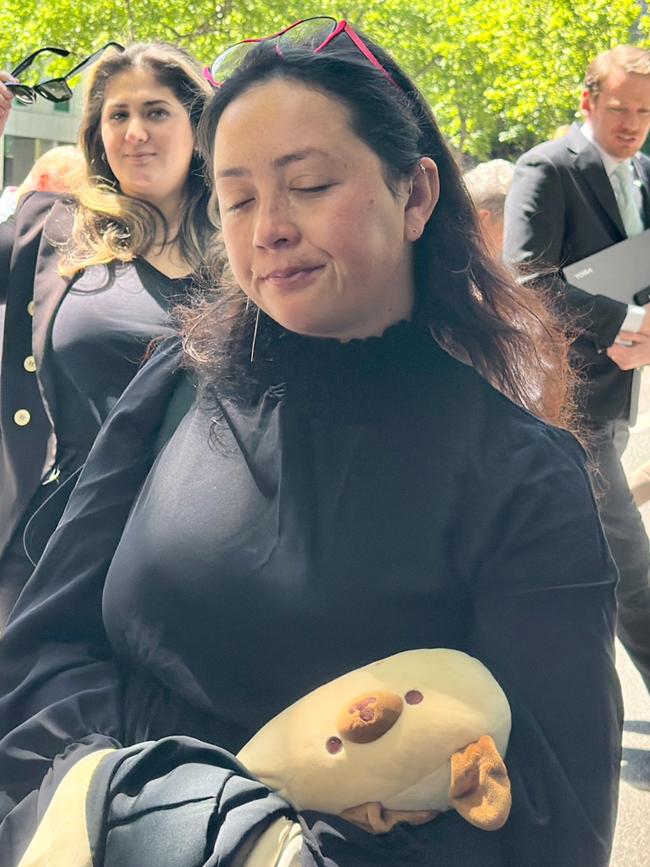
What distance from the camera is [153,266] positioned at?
347cm

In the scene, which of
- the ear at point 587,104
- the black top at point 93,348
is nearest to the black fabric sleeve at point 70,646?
the black top at point 93,348

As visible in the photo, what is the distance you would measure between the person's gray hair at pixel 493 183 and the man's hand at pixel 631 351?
726 millimetres

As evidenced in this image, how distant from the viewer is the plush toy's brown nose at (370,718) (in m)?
1.53

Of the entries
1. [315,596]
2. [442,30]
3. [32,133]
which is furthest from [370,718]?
[32,133]

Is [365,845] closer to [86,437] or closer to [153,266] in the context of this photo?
[86,437]

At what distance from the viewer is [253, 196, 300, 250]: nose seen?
1700 mm

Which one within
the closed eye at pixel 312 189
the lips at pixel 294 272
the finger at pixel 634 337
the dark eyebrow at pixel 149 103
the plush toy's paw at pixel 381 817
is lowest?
the finger at pixel 634 337

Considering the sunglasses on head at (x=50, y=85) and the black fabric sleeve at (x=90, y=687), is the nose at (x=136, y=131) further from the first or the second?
the black fabric sleeve at (x=90, y=687)

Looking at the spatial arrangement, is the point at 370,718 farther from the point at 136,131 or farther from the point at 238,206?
the point at 136,131

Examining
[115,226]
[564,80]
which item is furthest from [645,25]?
[115,226]

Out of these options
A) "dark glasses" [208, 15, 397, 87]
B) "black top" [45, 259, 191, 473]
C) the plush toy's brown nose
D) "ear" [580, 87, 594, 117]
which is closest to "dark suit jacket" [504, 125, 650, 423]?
"ear" [580, 87, 594, 117]

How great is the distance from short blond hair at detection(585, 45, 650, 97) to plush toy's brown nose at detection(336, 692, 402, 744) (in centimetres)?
381

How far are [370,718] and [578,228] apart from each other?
3341 millimetres

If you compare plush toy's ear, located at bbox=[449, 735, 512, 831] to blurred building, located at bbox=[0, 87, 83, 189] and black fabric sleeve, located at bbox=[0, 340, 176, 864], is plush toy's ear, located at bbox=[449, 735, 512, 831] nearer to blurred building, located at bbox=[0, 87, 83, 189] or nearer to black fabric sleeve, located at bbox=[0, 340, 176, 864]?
black fabric sleeve, located at bbox=[0, 340, 176, 864]
